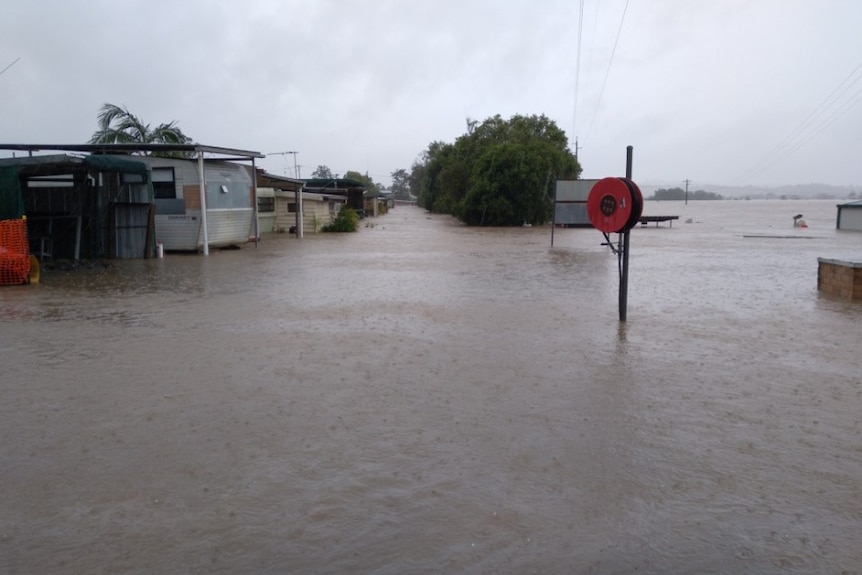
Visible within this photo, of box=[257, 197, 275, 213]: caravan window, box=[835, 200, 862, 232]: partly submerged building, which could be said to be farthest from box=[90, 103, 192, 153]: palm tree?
box=[835, 200, 862, 232]: partly submerged building

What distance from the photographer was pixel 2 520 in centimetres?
403

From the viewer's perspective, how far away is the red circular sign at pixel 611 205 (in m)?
9.32

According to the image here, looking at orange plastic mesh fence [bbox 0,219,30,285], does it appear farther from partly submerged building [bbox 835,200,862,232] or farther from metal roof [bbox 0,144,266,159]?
partly submerged building [bbox 835,200,862,232]

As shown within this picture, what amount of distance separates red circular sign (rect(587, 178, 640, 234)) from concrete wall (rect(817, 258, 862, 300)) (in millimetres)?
5450

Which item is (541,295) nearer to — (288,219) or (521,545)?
(521,545)

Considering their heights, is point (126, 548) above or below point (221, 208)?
below

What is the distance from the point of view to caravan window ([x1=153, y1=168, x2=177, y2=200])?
21922 mm

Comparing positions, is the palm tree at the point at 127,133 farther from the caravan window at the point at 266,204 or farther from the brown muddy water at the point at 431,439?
the brown muddy water at the point at 431,439

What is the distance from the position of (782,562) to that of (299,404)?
395 centimetres

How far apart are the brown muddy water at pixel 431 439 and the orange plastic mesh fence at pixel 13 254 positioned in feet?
11.7

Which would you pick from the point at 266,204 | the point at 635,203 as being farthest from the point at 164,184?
the point at 635,203

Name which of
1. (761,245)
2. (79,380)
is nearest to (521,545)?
(79,380)

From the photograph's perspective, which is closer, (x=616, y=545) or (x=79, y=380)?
(x=616, y=545)

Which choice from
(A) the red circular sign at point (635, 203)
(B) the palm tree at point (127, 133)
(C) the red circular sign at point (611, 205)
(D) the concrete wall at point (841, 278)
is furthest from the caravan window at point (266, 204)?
(A) the red circular sign at point (635, 203)
